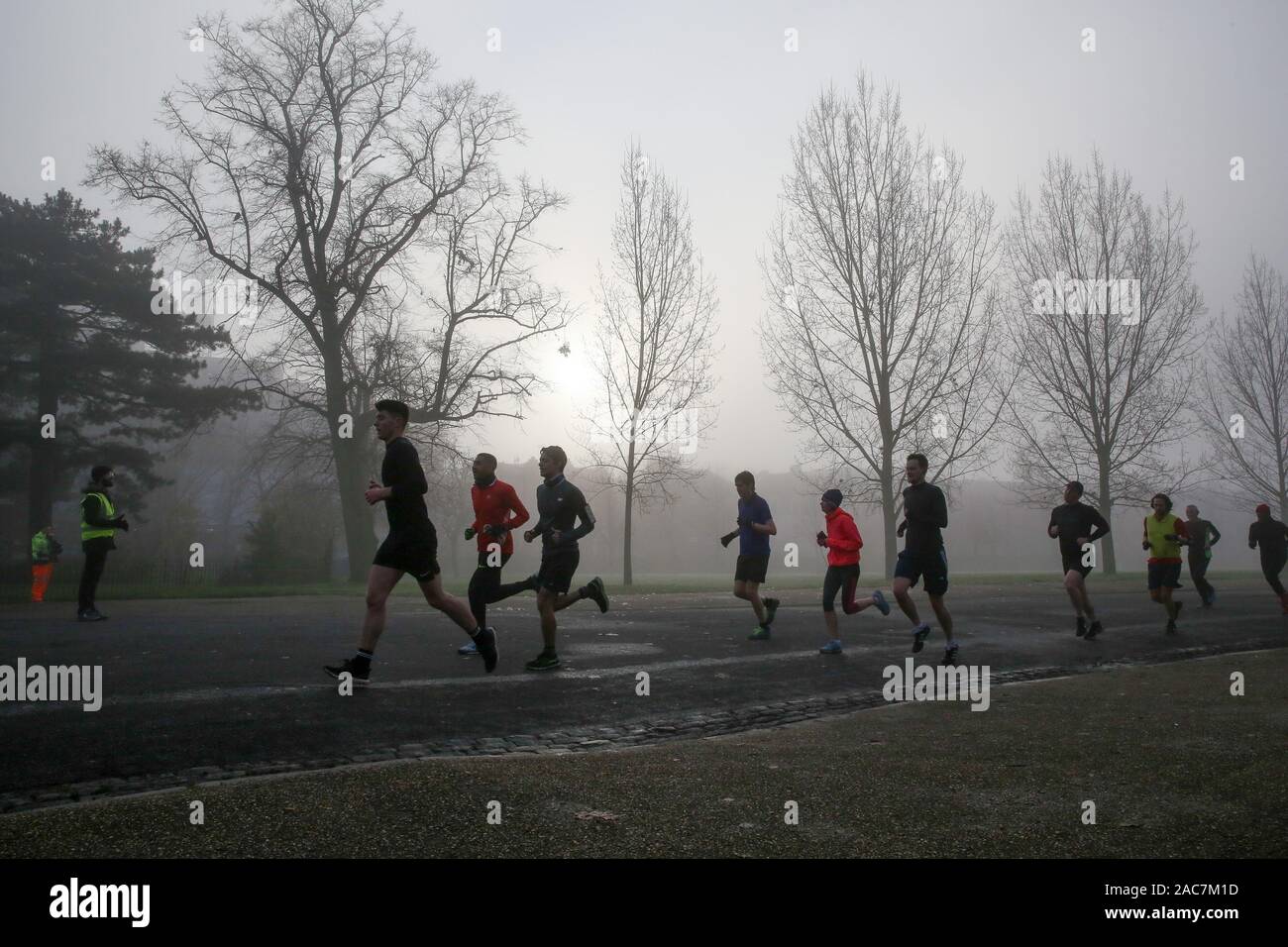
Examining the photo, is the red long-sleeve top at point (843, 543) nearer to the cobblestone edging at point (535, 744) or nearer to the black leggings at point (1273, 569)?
the cobblestone edging at point (535, 744)

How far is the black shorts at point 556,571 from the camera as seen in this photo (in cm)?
865

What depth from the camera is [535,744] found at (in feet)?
19.1

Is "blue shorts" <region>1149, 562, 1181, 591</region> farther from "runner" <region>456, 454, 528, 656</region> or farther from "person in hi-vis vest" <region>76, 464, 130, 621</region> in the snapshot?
"person in hi-vis vest" <region>76, 464, 130, 621</region>

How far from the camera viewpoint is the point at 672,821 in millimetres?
4016

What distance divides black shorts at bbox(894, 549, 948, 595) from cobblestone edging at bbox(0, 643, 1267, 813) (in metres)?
1.10

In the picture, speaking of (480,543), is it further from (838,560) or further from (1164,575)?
(1164,575)

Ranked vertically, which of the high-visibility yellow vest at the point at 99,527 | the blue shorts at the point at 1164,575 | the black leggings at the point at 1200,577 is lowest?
the black leggings at the point at 1200,577

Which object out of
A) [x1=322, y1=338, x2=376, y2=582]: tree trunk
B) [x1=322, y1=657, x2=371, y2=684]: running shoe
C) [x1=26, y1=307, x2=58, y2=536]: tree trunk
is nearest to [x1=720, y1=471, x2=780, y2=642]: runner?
[x1=322, y1=657, x2=371, y2=684]: running shoe

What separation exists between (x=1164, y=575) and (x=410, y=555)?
11.2 meters

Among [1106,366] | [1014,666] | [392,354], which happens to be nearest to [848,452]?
[1106,366]

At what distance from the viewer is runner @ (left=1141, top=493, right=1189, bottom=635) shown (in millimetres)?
13203

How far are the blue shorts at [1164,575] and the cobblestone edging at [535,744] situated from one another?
5.73 metres

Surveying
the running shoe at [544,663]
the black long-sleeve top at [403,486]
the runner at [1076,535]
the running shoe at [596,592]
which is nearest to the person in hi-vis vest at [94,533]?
the running shoe at [596,592]

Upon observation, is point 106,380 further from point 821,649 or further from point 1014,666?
point 1014,666
